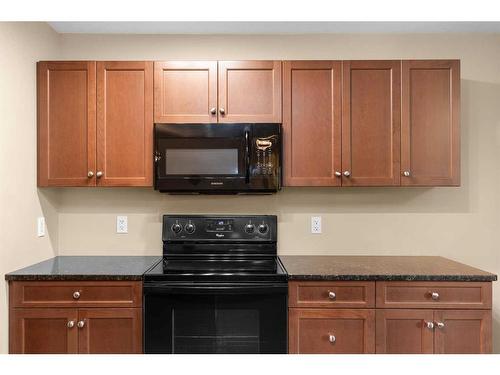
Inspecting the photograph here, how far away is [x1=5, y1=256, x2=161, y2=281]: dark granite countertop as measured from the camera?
2039 millimetres

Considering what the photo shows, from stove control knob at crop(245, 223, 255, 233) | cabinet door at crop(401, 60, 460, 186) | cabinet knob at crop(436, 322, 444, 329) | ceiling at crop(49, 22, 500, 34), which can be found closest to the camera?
cabinet knob at crop(436, 322, 444, 329)

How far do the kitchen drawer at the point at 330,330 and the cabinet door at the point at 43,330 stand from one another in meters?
1.18

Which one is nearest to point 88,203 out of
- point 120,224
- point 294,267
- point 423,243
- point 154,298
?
point 120,224

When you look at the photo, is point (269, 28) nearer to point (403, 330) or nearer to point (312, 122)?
point (312, 122)

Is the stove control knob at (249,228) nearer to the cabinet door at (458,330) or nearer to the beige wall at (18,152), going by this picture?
the cabinet door at (458,330)

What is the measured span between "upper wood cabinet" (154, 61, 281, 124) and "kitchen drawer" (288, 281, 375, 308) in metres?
1.02

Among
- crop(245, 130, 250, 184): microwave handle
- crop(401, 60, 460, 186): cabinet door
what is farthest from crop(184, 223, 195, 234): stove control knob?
crop(401, 60, 460, 186): cabinet door

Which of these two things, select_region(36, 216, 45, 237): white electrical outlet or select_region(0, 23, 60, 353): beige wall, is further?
select_region(36, 216, 45, 237): white electrical outlet

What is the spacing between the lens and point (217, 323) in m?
2.02

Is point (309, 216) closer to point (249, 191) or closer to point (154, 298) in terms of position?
point (249, 191)

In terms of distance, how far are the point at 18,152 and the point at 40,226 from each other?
1.67 ft

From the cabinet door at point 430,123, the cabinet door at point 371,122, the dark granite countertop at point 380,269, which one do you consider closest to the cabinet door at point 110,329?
the dark granite countertop at point 380,269

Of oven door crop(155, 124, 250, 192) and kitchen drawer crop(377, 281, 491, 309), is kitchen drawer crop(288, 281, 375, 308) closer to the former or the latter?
kitchen drawer crop(377, 281, 491, 309)

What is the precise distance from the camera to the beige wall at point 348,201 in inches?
104
